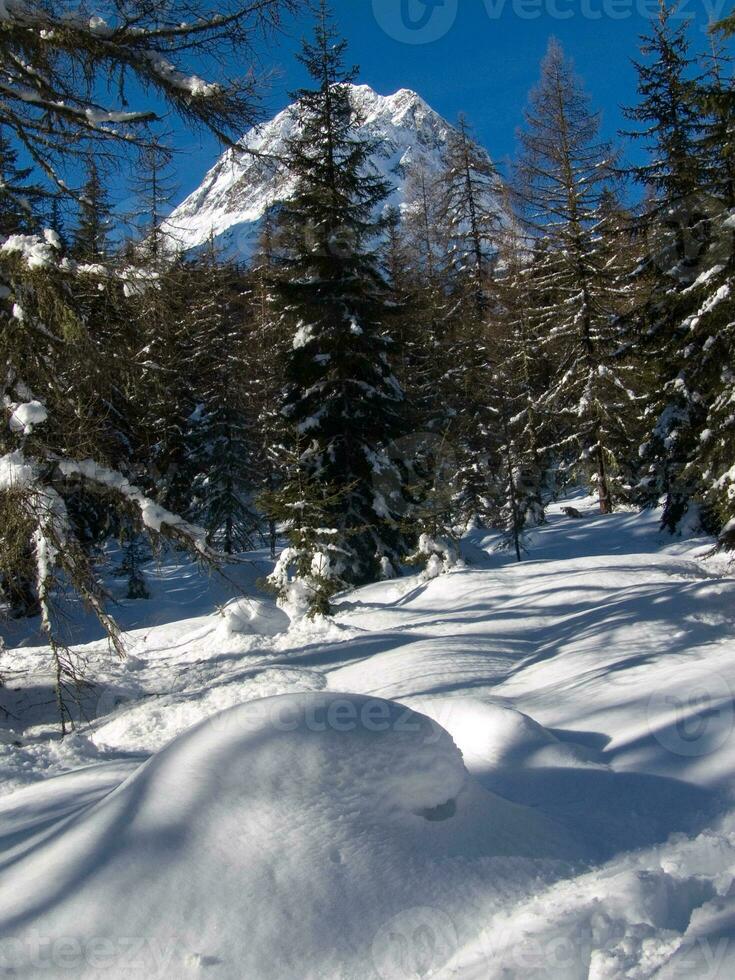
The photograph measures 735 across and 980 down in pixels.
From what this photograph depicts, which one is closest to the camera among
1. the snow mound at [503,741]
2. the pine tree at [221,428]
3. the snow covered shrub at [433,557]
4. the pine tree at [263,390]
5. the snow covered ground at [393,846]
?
the snow covered ground at [393,846]

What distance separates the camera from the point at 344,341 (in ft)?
52.1

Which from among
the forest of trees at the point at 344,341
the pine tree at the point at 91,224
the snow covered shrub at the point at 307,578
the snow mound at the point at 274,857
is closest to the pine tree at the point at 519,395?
the forest of trees at the point at 344,341

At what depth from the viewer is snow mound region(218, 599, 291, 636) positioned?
1170cm

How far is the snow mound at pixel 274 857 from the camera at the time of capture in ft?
7.39

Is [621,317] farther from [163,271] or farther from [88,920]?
[88,920]

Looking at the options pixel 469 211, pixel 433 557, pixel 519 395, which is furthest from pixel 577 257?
pixel 433 557

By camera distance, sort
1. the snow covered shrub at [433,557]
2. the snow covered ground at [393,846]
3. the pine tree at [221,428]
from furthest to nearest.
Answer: the pine tree at [221,428]
the snow covered shrub at [433,557]
the snow covered ground at [393,846]

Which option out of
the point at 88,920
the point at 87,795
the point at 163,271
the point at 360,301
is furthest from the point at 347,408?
the point at 88,920

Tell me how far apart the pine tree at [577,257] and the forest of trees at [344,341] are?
93mm

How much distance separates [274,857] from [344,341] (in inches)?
561

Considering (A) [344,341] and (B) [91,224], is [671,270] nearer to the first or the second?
(A) [344,341]

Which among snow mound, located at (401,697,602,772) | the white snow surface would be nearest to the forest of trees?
the white snow surface

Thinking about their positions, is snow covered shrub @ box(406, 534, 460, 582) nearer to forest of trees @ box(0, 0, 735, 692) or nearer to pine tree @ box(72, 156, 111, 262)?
forest of trees @ box(0, 0, 735, 692)

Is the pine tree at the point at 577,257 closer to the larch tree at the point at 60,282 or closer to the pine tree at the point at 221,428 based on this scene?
the pine tree at the point at 221,428
